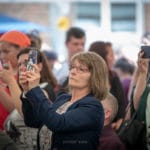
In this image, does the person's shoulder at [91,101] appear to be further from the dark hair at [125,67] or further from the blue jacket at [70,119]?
the dark hair at [125,67]

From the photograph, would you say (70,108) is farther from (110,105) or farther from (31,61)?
(110,105)

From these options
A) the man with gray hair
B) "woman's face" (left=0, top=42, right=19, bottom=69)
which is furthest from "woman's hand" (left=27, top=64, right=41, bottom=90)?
"woman's face" (left=0, top=42, right=19, bottom=69)

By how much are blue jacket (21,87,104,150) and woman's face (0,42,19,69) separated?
52.5 inches

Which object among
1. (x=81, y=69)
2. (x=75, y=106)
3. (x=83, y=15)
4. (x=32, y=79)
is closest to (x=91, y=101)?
(x=75, y=106)

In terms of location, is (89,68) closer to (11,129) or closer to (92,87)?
(92,87)

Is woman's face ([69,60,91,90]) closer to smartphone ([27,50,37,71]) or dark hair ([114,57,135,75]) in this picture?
smartphone ([27,50,37,71])

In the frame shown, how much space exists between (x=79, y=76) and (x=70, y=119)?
0.32 metres

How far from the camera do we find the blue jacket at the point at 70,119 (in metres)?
3.26

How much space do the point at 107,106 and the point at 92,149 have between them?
1.84 ft

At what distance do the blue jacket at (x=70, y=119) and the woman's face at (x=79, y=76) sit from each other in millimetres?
80

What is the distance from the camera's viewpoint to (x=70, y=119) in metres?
3.32

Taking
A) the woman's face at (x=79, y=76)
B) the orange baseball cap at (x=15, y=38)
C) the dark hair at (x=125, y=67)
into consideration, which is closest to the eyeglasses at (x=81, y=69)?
the woman's face at (x=79, y=76)

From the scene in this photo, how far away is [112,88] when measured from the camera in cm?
521

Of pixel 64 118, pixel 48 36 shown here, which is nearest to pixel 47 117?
pixel 64 118
